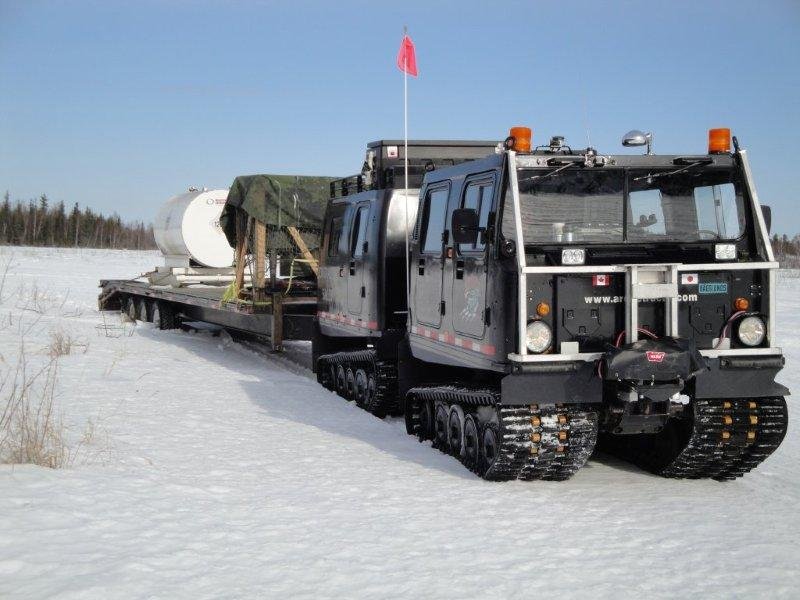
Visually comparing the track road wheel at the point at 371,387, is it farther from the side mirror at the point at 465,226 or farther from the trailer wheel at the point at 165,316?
the trailer wheel at the point at 165,316

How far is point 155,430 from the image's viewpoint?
28.5ft

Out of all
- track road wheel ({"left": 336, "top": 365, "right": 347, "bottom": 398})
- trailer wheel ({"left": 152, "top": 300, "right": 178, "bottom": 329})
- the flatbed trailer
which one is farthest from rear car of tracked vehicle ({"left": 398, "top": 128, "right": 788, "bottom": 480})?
trailer wheel ({"left": 152, "top": 300, "right": 178, "bottom": 329})

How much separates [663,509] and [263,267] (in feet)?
28.8

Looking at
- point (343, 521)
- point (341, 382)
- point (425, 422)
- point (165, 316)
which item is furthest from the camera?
point (165, 316)

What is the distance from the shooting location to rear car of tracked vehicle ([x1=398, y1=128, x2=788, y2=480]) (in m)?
6.94

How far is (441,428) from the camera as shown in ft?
28.8

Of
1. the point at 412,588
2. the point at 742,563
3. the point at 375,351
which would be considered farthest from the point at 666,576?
the point at 375,351

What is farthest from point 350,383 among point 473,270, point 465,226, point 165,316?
point 165,316

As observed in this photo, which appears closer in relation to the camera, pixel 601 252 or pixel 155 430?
pixel 601 252

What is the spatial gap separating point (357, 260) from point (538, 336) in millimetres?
4737

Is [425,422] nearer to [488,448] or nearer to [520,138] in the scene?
[488,448]

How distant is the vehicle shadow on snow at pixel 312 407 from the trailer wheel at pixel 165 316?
2791 mm

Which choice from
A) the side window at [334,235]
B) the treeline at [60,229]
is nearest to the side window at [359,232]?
the side window at [334,235]

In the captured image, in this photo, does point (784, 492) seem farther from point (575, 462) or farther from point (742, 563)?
point (742, 563)
